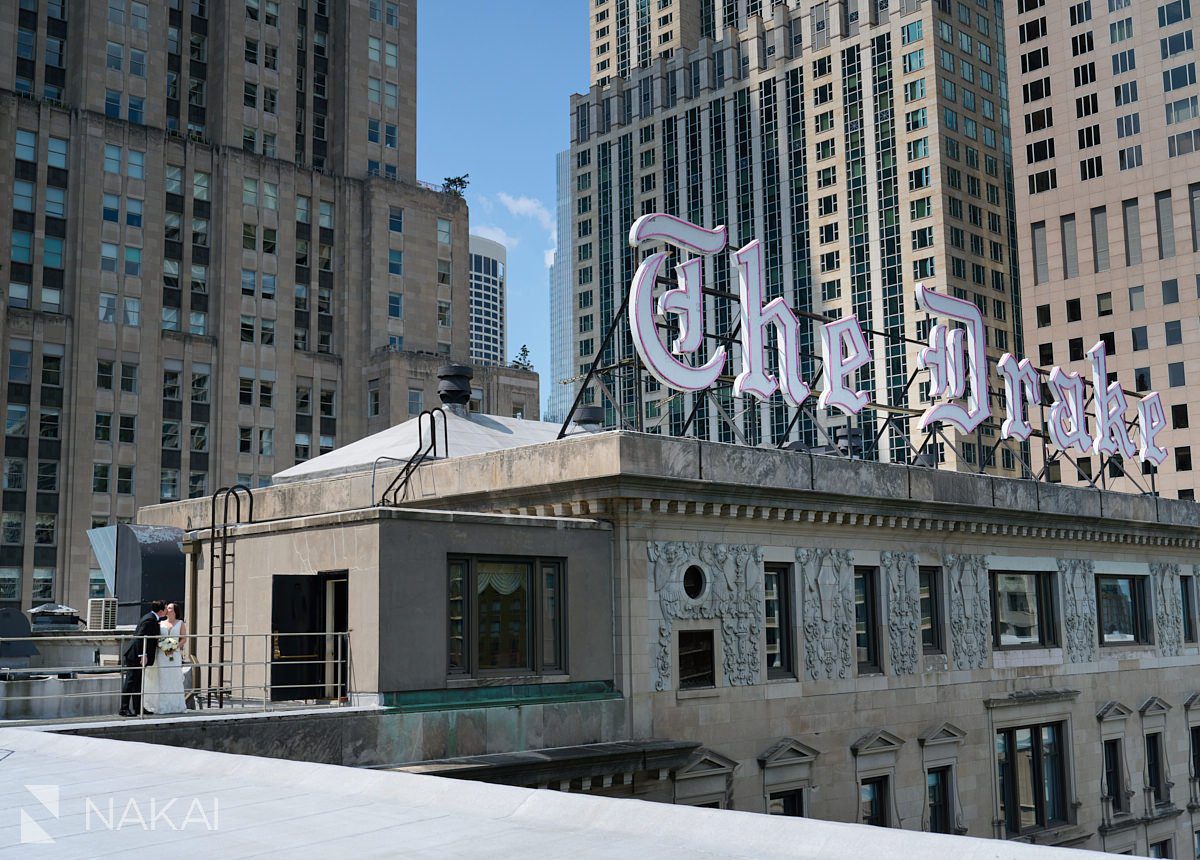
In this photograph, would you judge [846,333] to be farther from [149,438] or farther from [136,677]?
[149,438]

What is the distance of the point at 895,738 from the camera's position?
27031 mm

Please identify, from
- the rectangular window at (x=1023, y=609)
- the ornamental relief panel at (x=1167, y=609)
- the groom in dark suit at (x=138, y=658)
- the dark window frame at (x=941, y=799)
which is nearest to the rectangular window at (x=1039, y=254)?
the ornamental relief panel at (x=1167, y=609)

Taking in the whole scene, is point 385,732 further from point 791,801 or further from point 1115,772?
point 1115,772

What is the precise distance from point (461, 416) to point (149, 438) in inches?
2349

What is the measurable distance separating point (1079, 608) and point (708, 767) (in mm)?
15900

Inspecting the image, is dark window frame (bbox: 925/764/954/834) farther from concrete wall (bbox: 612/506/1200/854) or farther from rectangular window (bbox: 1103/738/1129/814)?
rectangular window (bbox: 1103/738/1129/814)

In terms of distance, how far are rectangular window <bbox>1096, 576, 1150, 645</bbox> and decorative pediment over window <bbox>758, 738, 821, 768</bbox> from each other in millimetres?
14246

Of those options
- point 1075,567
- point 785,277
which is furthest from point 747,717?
point 785,277

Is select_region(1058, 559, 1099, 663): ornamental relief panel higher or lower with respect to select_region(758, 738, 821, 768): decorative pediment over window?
higher

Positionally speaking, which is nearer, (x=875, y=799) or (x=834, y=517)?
(x=834, y=517)

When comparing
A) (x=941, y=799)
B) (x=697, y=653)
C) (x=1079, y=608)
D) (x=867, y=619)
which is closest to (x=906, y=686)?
(x=867, y=619)

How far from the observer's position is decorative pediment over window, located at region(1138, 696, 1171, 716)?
35.4 meters

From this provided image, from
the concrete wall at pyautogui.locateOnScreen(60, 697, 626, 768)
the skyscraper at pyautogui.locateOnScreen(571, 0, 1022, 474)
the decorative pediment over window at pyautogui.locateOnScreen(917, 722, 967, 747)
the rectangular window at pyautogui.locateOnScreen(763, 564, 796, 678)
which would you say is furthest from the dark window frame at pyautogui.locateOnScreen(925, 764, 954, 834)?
the skyscraper at pyautogui.locateOnScreen(571, 0, 1022, 474)

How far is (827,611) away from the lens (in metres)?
26.1
